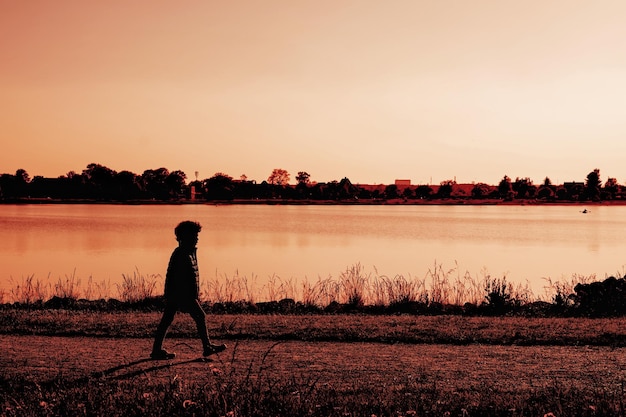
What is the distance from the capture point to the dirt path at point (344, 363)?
1016 cm

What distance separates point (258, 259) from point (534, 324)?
2960 cm

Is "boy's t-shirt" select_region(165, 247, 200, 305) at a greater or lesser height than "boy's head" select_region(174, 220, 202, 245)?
lesser

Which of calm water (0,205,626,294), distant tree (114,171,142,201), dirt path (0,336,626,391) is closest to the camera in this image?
dirt path (0,336,626,391)

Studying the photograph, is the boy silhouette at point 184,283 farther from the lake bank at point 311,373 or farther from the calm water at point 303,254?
the calm water at point 303,254

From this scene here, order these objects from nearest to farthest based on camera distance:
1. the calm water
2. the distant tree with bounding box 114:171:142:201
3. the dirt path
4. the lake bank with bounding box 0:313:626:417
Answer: the lake bank with bounding box 0:313:626:417
the dirt path
the calm water
the distant tree with bounding box 114:171:142:201

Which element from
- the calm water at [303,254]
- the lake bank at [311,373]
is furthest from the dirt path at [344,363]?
the calm water at [303,254]


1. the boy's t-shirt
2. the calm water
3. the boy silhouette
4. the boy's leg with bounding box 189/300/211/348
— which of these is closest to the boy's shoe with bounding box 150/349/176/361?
the boy silhouette

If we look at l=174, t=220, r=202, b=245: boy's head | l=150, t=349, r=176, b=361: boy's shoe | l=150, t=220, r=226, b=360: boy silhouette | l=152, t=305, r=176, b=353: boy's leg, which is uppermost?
l=174, t=220, r=202, b=245: boy's head

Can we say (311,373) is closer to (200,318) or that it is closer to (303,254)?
(200,318)

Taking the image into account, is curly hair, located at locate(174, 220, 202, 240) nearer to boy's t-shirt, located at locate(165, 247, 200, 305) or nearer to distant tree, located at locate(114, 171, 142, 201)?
boy's t-shirt, located at locate(165, 247, 200, 305)

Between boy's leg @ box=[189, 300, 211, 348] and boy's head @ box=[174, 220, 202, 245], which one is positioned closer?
boy's head @ box=[174, 220, 202, 245]

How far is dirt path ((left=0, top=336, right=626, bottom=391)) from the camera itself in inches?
400

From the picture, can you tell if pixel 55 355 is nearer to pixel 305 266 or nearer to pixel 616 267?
pixel 305 266

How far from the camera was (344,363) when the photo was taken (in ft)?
37.1
